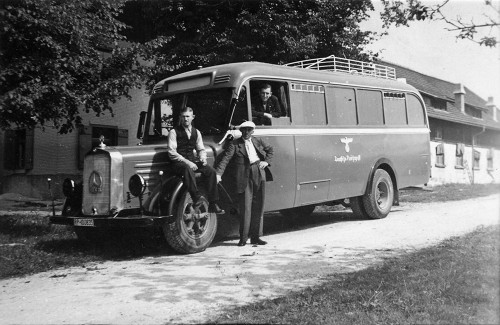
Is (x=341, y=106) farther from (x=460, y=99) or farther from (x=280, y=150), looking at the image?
(x=460, y=99)

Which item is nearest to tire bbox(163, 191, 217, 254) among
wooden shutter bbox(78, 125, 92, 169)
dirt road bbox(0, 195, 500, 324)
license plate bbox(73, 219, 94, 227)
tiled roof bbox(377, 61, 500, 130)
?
dirt road bbox(0, 195, 500, 324)

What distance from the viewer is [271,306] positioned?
4.43 m

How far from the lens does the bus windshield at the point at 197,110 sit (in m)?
7.88

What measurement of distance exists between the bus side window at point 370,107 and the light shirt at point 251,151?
345 centimetres

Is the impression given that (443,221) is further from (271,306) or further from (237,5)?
(237,5)

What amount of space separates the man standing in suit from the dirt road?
339 millimetres

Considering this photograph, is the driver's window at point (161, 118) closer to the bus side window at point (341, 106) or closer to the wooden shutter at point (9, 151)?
the bus side window at point (341, 106)

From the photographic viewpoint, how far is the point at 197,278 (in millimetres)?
5676

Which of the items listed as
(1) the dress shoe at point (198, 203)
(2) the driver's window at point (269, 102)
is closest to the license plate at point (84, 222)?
(1) the dress shoe at point (198, 203)

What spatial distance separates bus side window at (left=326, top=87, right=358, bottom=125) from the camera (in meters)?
9.63

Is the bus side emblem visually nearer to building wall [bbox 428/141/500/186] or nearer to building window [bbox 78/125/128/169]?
building window [bbox 78/125/128/169]

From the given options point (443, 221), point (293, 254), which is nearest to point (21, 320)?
point (293, 254)

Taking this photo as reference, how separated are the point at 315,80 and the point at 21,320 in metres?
6.43

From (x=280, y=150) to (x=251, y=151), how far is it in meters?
0.95
